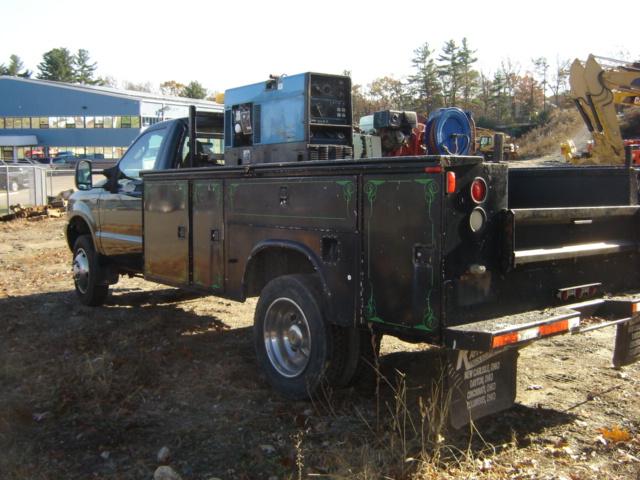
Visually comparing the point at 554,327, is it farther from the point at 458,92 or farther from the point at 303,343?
the point at 458,92

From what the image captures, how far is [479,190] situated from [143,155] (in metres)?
4.92

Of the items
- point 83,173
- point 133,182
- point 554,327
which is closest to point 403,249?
point 554,327

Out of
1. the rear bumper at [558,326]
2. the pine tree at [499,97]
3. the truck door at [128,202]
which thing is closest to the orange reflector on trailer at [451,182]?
the rear bumper at [558,326]

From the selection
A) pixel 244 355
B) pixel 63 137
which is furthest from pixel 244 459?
pixel 63 137

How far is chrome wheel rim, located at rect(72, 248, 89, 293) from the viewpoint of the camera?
8289mm

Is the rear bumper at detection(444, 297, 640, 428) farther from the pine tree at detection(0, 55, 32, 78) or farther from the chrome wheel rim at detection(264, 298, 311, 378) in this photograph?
the pine tree at detection(0, 55, 32, 78)

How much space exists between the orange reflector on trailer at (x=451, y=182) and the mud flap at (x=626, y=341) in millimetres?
1909

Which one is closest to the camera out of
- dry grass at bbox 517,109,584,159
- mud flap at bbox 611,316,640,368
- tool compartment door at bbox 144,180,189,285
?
mud flap at bbox 611,316,640,368

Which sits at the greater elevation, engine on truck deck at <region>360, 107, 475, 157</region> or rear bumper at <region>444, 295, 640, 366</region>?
engine on truck deck at <region>360, 107, 475, 157</region>

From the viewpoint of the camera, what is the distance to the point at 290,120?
6.17 metres

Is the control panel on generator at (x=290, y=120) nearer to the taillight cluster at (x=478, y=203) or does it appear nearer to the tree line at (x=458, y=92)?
the taillight cluster at (x=478, y=203)

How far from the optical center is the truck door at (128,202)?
731cm

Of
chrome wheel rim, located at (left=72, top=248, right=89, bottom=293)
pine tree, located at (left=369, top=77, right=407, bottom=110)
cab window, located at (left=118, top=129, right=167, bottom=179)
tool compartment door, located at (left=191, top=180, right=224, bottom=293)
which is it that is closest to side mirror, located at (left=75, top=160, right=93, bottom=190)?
cab window, located at (left=118, top=129, right=167, bottom=179)

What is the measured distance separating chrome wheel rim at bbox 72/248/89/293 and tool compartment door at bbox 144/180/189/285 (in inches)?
66.9
